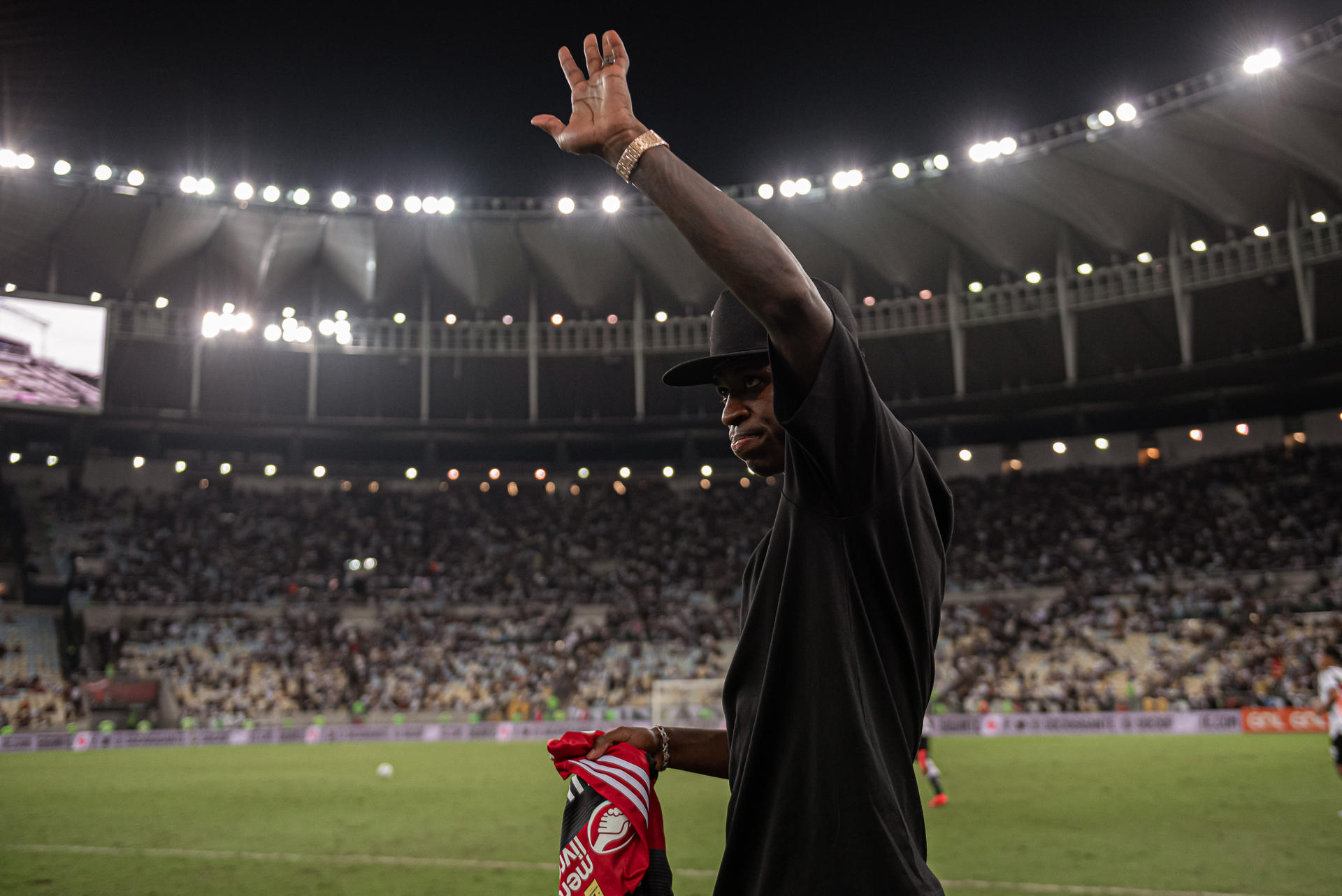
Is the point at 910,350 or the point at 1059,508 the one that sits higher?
the point at 910,350

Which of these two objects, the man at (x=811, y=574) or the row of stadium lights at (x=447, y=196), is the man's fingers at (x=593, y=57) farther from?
the row of stadium lights at (x=447, y=196)

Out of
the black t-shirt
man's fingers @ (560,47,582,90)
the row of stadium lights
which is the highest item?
the row of stadium lights

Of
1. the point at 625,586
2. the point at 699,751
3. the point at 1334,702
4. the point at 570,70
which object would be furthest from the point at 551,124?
the point at 625,586

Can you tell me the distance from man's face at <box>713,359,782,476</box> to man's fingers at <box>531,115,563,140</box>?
2.06ft

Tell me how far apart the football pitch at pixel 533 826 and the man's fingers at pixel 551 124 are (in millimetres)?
7574

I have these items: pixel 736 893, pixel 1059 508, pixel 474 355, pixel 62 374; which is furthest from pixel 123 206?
pixel 736 893

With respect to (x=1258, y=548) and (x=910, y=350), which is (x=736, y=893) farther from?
(x=910, y=350)

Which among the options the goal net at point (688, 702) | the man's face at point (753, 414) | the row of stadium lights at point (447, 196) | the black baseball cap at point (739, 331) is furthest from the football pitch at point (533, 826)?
the row of stadium lights at point (447, 196)

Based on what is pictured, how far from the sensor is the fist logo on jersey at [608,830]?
207 centimetres

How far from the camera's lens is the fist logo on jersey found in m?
2.07

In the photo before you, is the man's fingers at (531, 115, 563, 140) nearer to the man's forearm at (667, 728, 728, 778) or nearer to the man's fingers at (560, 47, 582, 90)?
the man's fingers at (560, 47, 582, 90)

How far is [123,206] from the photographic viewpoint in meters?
34.7

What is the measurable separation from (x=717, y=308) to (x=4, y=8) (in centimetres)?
2657

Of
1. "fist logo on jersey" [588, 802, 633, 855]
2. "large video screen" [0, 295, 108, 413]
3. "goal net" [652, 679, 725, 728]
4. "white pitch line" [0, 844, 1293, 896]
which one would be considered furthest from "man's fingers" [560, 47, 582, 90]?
"large video screen" [0, 295, 108, 413]
